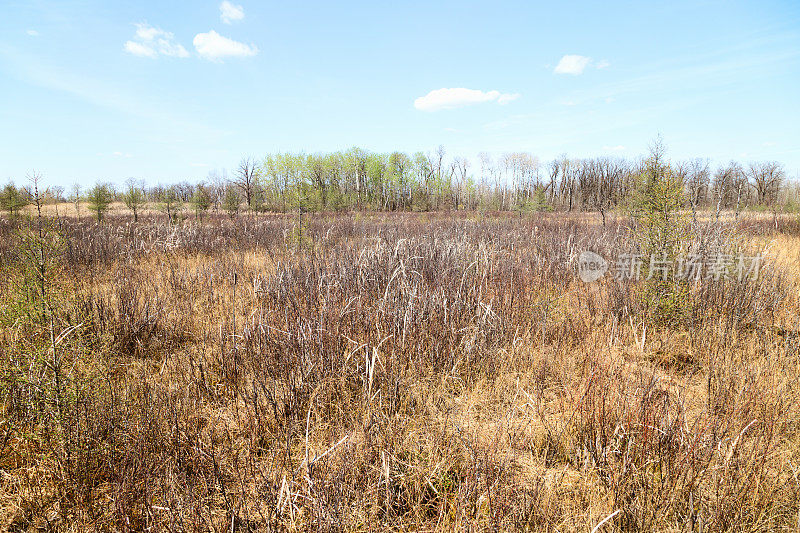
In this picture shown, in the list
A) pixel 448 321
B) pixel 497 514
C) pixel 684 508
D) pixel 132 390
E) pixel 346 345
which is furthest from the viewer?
pixel 448 321

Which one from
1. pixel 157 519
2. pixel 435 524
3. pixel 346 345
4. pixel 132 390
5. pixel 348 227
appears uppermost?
pixel 348 227

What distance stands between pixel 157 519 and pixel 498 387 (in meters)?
2.07

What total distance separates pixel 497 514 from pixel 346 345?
157 centimetres

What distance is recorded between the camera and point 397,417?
79.2 inches

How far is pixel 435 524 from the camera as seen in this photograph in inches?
60.1

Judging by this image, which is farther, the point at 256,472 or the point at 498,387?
the point at 498,387

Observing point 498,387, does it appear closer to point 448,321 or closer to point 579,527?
point 448,321

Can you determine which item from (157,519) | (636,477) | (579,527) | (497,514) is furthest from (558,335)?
(157,519)

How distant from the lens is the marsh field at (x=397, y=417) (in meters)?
1.49

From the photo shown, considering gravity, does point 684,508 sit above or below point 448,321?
below

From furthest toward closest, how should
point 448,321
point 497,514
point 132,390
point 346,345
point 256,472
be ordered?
point 448,321 → point 346,345 → point 132,390 → point 256,472 → point 497,514

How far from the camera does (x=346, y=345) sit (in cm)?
265

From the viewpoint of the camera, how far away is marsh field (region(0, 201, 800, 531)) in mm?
1485

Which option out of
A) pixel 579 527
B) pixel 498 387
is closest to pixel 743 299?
pixel 498 387
